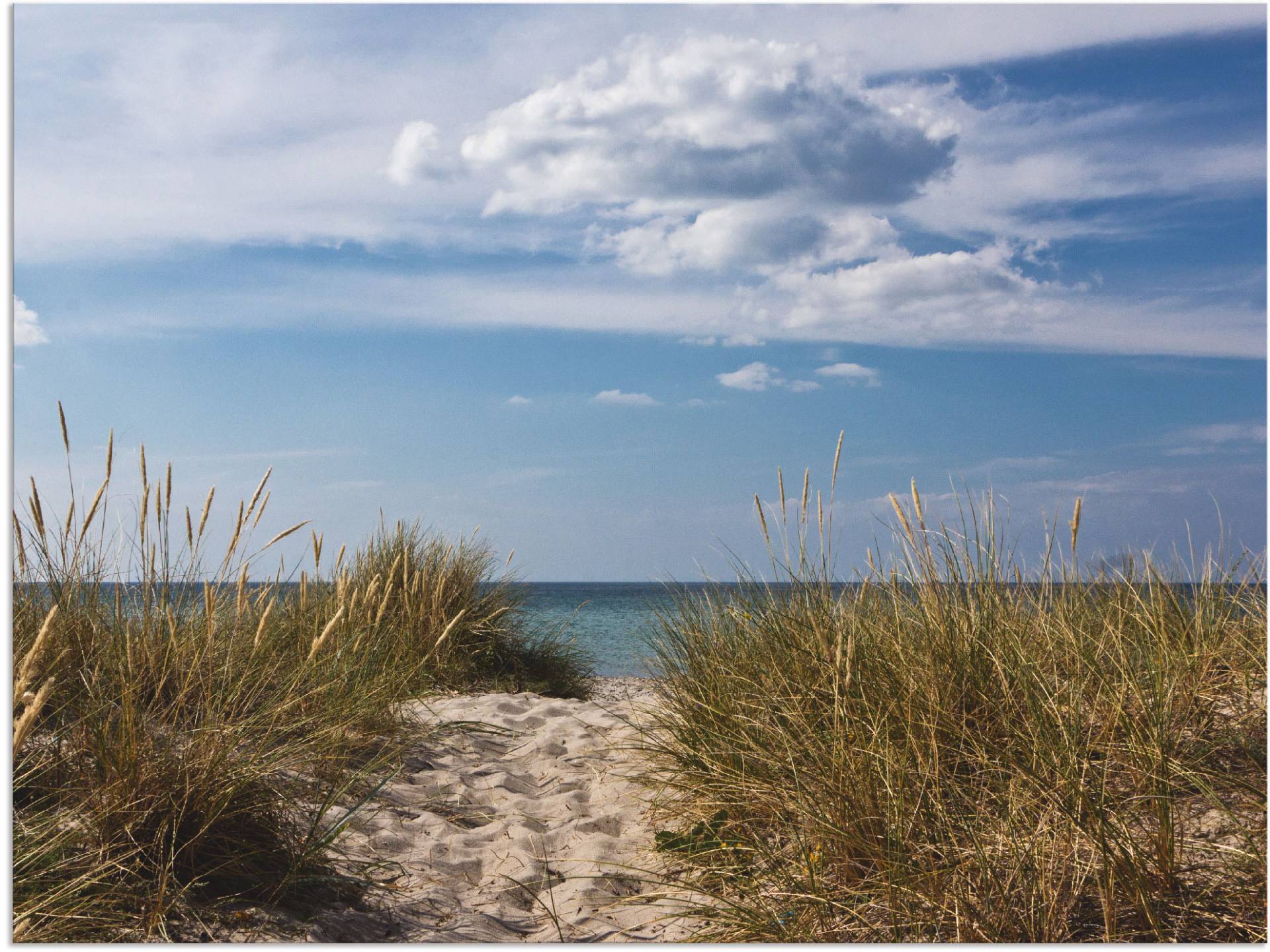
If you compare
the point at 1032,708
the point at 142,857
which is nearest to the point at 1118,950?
the point at 1032,708

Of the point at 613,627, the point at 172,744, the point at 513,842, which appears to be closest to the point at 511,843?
the point at 513,842

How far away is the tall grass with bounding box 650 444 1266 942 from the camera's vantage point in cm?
205

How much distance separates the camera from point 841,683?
9.39 ft

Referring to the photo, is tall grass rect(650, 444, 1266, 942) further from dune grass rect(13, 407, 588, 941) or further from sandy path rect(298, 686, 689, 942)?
dune grass rect(13, 407, 588, 941)

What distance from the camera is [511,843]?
3127 millimetres

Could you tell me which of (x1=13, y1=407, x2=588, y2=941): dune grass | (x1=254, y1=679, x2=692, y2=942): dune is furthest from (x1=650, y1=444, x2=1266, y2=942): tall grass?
(x1=13, y1=407, x2=588, y2=941): dune grass

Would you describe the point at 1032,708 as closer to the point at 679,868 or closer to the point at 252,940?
the point at 679,868

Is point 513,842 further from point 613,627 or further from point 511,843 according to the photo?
point 613,627

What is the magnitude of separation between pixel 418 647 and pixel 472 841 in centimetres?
275

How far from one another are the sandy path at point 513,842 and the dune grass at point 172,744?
17 cm

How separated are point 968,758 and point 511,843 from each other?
1603 mm

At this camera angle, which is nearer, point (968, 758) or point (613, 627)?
point (968, 758)

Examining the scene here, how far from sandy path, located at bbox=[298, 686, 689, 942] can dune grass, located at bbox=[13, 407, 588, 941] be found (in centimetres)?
17

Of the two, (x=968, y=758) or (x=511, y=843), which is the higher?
(x=968, y=758)
